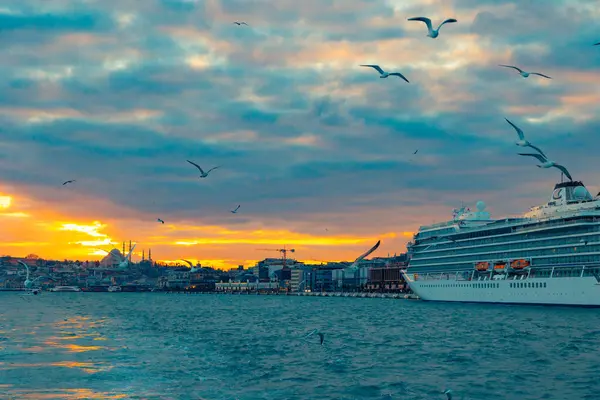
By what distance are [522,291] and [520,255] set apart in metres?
6.74

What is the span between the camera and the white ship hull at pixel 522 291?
287 feet

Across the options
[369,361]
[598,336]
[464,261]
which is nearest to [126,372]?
[369,361]

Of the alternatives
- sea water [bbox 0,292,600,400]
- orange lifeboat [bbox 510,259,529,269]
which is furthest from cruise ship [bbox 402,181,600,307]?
sea water [bbox 0,292,600,400]

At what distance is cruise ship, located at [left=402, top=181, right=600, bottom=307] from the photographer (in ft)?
299

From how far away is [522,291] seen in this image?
97688mm

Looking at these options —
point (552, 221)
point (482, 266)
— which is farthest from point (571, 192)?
point (482, 266)

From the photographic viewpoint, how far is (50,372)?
37.1 m

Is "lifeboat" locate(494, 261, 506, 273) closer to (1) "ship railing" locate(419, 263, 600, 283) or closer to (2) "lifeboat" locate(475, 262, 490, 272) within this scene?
(1) "ship railing" locate(419, 263, 600, 283)

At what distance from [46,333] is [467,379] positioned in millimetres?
37286

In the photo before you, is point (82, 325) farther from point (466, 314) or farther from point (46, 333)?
point (466, 314)

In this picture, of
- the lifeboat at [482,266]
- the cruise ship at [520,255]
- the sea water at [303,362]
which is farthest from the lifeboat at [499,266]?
the sea water at [303,362]

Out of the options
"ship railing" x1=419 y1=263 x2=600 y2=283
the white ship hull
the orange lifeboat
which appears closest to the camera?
the white ship hull

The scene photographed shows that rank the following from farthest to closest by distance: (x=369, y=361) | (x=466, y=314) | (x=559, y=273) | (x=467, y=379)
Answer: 1. (x=559, y=273)
2. (x=466, y=314)
3. (x=369, y=361)
4. (x=467, y=379)

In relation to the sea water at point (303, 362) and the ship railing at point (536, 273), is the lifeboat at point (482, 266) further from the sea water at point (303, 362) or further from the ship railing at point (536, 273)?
the sea water at point (303, 362)
